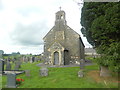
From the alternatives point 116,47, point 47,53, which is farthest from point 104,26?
point 47,53

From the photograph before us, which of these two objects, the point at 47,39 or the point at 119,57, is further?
the point at 47,39

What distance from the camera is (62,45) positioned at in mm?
22469

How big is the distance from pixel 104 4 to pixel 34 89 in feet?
27.2

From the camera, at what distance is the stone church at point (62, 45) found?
21.0m

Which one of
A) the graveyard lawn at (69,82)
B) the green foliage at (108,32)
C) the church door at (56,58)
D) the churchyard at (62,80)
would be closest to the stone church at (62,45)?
the church door at (56,58)

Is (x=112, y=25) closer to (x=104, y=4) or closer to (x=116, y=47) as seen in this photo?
(x=116, y=47)

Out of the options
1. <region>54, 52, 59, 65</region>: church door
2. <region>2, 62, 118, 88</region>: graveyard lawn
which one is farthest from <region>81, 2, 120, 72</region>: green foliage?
<region>54, 52, 59, 65</region>: church door

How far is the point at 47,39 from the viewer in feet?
80.1

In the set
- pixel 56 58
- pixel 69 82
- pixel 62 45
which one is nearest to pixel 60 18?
pixel 62 45

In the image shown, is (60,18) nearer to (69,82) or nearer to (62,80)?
(62,80)

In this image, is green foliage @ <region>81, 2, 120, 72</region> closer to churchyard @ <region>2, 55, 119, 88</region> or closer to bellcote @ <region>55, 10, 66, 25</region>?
churchyard @ <region>2, 55, 119, 88</region>

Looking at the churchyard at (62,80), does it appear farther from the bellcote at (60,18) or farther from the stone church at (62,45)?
the bellcote at (60,18)

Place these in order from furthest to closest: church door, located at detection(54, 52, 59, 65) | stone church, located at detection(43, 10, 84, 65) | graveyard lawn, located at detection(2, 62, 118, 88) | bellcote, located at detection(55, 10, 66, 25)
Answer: bellcote, located at detection(55, 10, 66, 25)
church door, located at detection(54, 52, 59, 65)
stone church, located at detection(43, 10, 84, 65)
graveyard lawn, located at detection(2, 62, 118, 88)

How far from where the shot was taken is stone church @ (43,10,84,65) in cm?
2102
